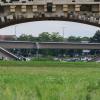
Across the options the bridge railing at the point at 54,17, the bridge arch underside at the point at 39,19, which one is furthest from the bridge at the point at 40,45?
Answer: the bridge railing at the point at 54,17

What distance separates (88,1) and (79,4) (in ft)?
1.82

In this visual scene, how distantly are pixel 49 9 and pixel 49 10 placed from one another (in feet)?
0.27

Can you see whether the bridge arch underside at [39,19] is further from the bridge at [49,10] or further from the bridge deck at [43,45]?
the bridge deck at [43,45]

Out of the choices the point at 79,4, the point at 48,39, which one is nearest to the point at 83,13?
the point at 79,4

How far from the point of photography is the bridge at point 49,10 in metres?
30.8

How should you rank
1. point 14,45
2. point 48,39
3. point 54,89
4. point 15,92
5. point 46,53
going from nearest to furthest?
point 15,92 → point 54,89 → point 14,45 → point 46,53 → point 48,39

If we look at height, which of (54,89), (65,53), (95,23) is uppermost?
(54,89)

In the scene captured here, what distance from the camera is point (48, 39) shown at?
336 feet

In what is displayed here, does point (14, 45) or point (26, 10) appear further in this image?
point (14, 45)

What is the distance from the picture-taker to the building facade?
30.8 meters

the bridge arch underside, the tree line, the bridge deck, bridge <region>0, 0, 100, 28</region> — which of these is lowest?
the tree line

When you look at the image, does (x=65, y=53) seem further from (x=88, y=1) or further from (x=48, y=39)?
(x=88, y=1)

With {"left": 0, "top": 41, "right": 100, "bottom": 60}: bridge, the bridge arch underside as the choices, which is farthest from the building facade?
{"left": 0, "top": 41, "right": 100, "bottom": 60}: bridge

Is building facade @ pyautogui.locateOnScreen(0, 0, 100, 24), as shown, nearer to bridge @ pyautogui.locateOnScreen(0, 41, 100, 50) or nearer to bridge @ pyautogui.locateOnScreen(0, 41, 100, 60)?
bridge @ pyautogui.locateOnScreen(0, 41, 100, 60)
